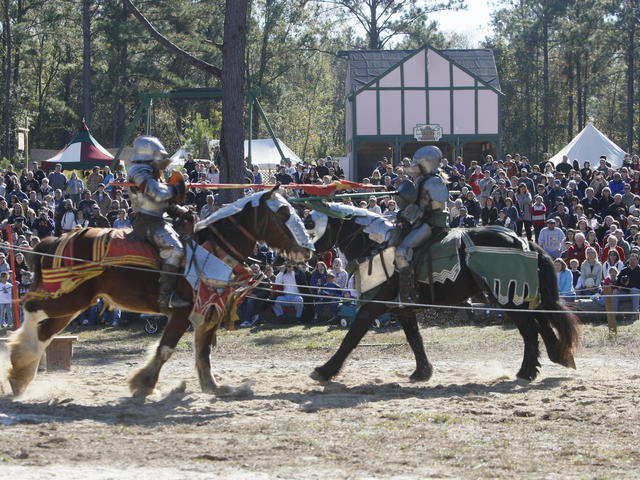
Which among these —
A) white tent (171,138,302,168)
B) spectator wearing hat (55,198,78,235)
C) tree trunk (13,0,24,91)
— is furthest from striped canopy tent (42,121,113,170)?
tree trunk (13,0,24,91)

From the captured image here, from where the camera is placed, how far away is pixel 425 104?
125 ft

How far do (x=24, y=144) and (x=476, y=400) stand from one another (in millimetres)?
27519

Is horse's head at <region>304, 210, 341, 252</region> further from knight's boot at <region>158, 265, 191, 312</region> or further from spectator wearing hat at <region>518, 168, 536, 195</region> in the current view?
spectator wearing hat at <region>518, 168, 536, 195</region>

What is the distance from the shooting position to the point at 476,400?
1026cm

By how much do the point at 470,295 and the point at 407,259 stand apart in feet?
3.59

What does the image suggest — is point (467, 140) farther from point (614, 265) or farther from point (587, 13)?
point (614, 265)

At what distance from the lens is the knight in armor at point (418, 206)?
37.2 ft

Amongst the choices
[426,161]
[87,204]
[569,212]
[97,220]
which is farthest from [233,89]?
[569,212]

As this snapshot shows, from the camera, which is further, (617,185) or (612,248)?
(617,185)

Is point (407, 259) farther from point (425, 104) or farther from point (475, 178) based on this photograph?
point (425, 104)

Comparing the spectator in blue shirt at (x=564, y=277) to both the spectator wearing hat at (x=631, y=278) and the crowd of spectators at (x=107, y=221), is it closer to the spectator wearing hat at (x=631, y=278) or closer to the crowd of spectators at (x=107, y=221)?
the spectator wearing hat at (x=631, y=278)

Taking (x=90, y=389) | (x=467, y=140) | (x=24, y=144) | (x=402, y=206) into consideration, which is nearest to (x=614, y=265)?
(x=402, y=206)

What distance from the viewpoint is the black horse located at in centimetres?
1162

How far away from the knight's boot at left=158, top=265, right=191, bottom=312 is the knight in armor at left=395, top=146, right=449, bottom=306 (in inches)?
102
